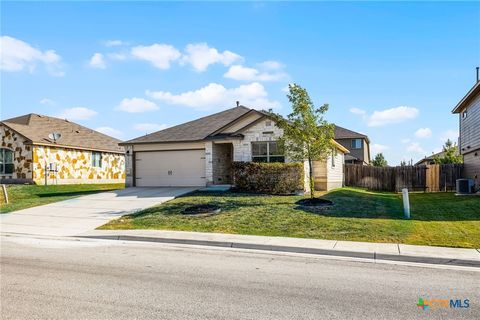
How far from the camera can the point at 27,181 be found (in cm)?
2612

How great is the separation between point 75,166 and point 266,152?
1743cm

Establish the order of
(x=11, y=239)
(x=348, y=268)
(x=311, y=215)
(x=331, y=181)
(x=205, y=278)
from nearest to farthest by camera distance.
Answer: (x=205, y=278)
(x=348, y=268)
(x=11, y=239)
(x=311, y=215)
(x=331, y=181)

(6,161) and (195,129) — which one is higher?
(195,129)

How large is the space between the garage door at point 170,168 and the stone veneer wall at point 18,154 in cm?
819

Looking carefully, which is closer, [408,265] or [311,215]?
[408,265]

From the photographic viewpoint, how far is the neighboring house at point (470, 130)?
20516 millimetres

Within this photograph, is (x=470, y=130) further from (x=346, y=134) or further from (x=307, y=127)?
(x=346, y=134)

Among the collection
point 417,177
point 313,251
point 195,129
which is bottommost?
point 313,251

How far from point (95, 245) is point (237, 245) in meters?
3.71

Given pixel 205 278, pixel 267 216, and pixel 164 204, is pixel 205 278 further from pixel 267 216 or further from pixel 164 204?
pixel 164 204

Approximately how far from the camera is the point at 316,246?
8.92 metres

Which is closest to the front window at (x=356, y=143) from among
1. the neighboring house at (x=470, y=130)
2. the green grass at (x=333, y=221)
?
the neighboring house at (x=470, y=130)

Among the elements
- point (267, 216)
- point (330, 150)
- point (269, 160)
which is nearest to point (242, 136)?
point (269, 160)

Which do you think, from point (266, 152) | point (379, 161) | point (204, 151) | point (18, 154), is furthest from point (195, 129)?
point (379, 161)
